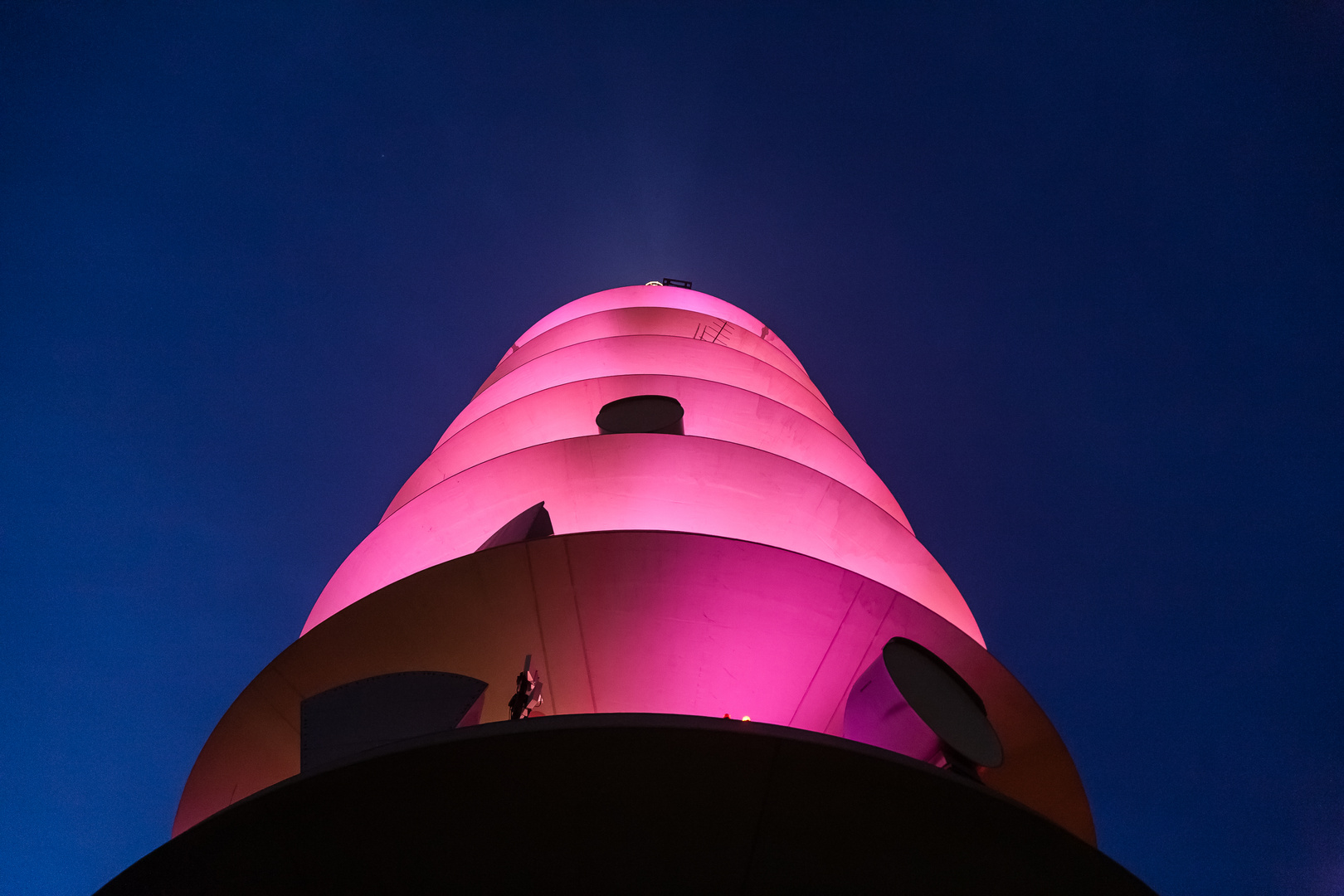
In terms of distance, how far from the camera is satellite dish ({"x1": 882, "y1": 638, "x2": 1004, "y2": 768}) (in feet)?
21.2

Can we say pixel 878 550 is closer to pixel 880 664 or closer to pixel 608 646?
pixel 880 664

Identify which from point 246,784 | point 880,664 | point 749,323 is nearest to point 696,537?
point 880,664

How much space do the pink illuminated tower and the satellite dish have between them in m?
0.03

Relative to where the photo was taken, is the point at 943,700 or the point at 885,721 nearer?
the point at 885,721

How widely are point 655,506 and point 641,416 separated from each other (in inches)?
71.7

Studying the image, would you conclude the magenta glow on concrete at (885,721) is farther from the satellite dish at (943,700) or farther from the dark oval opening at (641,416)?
the dark oval opening at (641,416)

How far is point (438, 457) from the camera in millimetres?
12273

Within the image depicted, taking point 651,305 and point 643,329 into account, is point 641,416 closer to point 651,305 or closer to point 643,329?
point 643,329

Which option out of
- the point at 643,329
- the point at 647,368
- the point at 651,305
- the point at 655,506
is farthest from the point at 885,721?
the point at 651,305

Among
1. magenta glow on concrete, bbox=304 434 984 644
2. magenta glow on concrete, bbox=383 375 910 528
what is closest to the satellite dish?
magenta glow on concrete, bbox=304 434 984 644

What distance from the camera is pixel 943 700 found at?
684 centimetres

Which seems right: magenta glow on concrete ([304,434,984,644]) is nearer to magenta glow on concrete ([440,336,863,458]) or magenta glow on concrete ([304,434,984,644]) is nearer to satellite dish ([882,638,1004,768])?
satellite dish ([882,638,1004,768])

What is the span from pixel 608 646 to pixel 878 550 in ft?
13.4

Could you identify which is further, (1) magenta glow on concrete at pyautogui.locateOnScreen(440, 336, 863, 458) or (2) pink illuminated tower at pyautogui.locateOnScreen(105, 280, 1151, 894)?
(1) magenta glow on concrete at pyautogui.locateOnScreen(440, 336, 863, 458)
